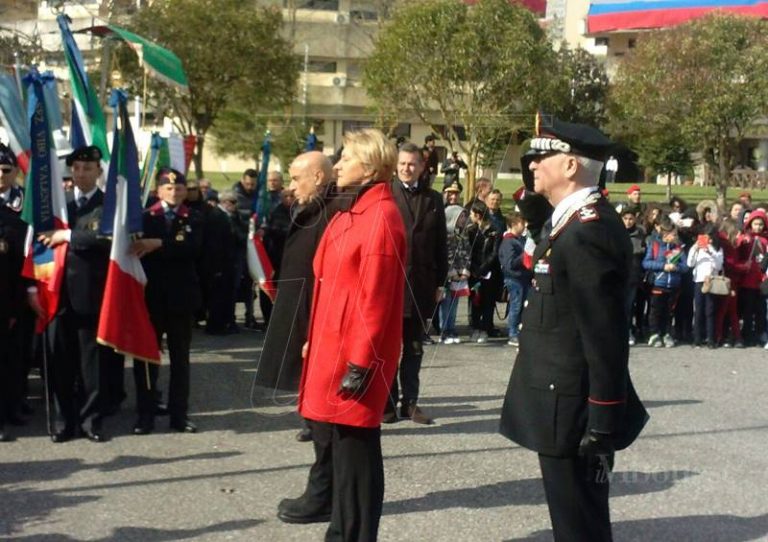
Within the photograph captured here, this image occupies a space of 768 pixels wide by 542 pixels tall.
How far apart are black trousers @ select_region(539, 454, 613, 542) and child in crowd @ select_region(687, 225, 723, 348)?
10275 mm

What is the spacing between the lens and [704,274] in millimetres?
14336

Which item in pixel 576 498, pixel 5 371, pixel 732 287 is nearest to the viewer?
pixel 576 498

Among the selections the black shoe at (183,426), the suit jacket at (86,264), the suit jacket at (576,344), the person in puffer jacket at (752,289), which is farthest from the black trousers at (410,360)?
the person in puffer jacket at (752,289)

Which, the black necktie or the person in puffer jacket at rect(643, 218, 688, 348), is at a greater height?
the black necktie

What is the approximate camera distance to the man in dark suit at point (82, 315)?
305 inches

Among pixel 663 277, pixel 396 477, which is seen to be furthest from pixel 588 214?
pixel 663 277

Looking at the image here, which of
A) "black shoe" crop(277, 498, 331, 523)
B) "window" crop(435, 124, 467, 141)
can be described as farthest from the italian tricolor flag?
"window" crop(435, 124, 467, 141)

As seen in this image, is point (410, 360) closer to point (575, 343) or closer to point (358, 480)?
point (358, 480)

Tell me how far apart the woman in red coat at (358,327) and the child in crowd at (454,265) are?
137 inches

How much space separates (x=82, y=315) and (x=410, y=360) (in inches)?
90.1

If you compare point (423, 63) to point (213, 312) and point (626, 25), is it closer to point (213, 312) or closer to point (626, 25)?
point (213, 312)

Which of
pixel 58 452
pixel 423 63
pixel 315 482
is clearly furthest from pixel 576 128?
pixel 423 63

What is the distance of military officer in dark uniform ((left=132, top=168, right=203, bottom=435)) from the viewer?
8.03 m

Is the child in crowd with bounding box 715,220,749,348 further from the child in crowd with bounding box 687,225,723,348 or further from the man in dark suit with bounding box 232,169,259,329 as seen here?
the man in dark suit with bounding box 232,169,259,329
